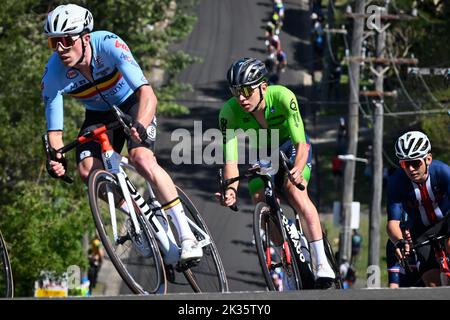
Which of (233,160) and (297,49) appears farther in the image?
(297,49)

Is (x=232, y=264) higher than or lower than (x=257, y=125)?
lower

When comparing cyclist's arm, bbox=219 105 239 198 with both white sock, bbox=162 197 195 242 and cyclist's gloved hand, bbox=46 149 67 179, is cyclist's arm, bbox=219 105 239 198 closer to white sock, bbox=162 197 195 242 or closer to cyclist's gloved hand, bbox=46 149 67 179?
white sock, bbox=162 197 195 242

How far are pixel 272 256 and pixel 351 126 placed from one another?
22.6 metres

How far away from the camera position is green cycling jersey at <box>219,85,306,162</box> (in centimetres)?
1327

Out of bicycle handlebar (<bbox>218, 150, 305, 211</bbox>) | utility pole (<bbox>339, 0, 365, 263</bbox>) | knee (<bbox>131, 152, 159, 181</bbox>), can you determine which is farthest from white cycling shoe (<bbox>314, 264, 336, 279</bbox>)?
utility pole (<bbox>339, 0, 365, 263</bbox>)

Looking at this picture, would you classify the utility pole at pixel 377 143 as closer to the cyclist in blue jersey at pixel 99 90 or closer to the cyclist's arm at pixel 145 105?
the cyclist in blue jersey at pixel 99 90

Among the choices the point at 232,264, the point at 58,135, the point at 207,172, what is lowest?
the point at 232,264

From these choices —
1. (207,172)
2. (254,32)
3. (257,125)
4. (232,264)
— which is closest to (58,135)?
(257,125)

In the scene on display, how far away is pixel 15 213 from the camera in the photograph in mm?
25172

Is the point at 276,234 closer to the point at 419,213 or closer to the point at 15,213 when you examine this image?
the point at 419,213

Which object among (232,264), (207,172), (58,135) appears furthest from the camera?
(232,264)

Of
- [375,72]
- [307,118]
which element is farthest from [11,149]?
[307,118]

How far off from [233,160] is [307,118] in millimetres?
32168
